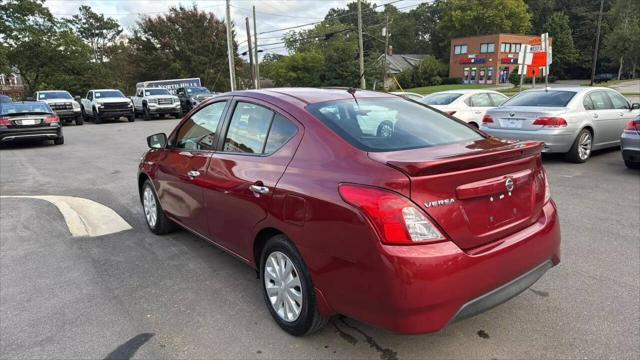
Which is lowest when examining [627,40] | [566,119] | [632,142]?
[632,142]

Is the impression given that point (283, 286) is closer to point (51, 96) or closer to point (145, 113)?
point (51, 96)

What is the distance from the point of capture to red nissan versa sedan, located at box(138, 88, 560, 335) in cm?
233

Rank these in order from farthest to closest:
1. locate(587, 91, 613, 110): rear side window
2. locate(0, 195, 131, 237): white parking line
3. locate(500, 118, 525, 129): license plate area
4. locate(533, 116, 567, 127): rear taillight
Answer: locate(587, 91, 613, 110): rear side window < locate(500, 118, 525, 129): license plate area < locate(533, 116, 567, 127): rear taillight < locate(0, 195, 131, 237): white parking line

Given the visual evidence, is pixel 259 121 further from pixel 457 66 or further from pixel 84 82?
pixel 457 66

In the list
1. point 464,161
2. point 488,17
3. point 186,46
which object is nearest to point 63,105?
point 464,161

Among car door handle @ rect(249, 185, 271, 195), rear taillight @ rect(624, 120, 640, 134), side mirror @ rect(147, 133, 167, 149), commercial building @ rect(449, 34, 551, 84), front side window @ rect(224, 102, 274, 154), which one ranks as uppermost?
commercial building @ rect(449, 34, 551, 84)

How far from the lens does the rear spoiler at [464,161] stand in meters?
2.37

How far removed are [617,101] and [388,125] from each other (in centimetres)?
882

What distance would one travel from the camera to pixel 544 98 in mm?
8992

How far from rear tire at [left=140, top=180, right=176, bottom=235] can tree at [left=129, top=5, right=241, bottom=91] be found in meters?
45.7

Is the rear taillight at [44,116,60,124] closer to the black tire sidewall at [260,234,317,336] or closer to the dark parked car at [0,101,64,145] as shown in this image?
the dark parked car at [0,101,64,145]

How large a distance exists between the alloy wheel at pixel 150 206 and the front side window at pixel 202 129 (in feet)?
2.99

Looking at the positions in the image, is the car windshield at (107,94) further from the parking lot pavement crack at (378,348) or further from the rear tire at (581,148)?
the parking lot pavement crack at (378,348)

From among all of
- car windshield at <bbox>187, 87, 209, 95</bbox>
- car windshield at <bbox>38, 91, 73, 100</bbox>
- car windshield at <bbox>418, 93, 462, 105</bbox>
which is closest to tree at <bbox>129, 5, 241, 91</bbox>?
car windshield at <bbox>187, 87, 209, 95</bbox>
